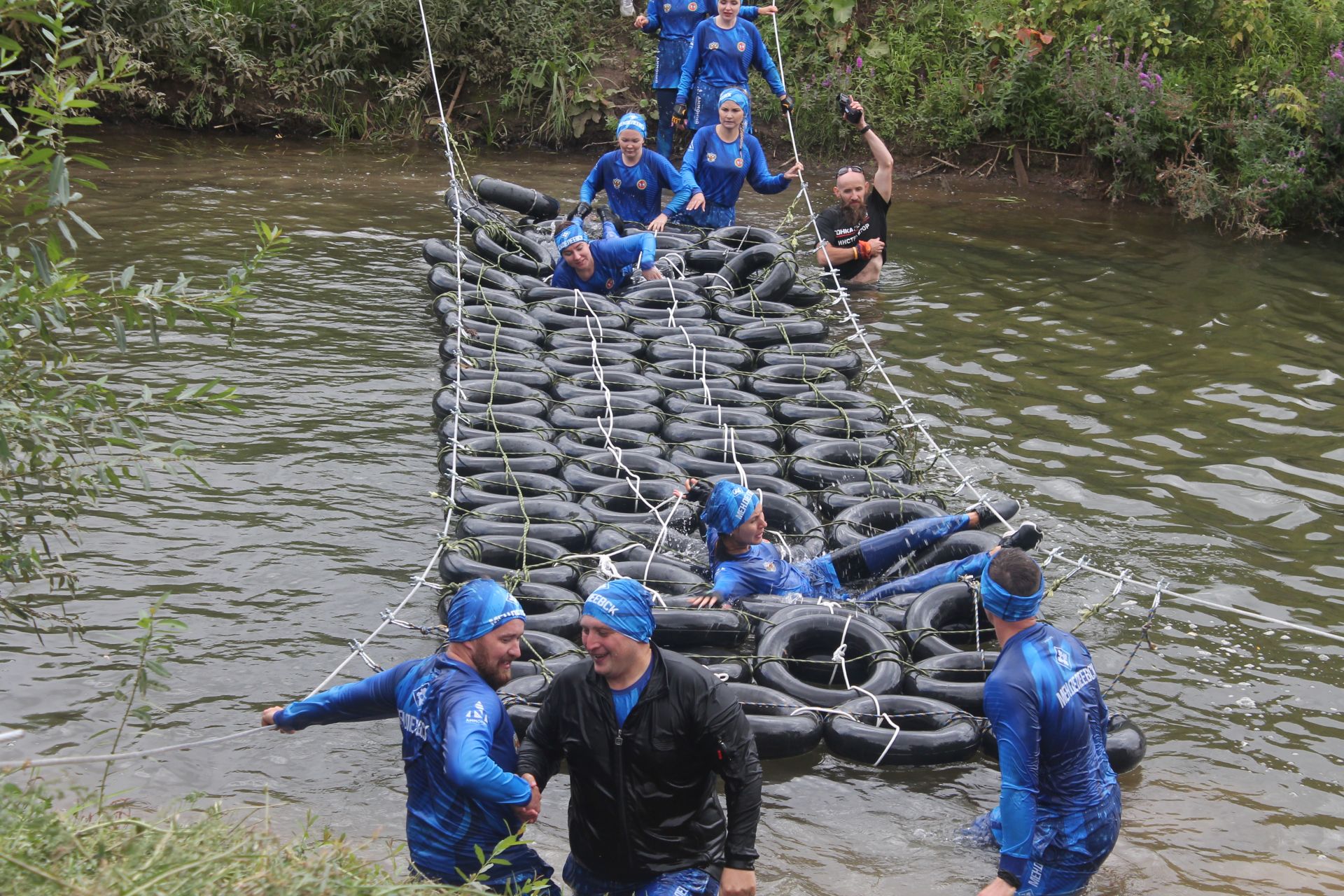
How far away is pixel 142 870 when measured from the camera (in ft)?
9.46

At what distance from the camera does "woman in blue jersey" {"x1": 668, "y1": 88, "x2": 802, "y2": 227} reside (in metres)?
11.5

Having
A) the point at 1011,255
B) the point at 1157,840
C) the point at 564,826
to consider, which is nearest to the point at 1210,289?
the point at 1011,255

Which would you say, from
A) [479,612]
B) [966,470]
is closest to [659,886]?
[479,612]

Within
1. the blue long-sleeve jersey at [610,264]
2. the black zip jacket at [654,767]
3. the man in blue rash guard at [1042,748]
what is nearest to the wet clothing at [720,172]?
the blue long-sleeve jersey at [610,264]

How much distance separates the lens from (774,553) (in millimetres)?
6578

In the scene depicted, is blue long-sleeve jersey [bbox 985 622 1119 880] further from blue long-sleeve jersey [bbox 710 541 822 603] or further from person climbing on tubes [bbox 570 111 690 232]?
person climbing on tubes [bbox 570 111 690 232]

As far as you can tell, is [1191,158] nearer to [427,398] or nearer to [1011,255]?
[1011,255]

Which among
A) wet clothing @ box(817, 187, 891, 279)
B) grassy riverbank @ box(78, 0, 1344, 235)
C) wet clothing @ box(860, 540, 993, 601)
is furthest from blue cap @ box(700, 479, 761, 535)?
grassy riverbank @ box(78, 0, 1344, 235)

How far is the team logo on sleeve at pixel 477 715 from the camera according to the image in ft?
12.8

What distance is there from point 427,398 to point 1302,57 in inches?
443

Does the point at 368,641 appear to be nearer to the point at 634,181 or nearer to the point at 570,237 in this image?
the point at 570,237

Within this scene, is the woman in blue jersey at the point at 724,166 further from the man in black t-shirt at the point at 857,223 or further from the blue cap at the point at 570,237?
the blue cap at the point at 570,237

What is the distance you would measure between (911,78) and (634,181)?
6.16 metres

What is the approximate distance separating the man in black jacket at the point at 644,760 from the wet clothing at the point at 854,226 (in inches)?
308
